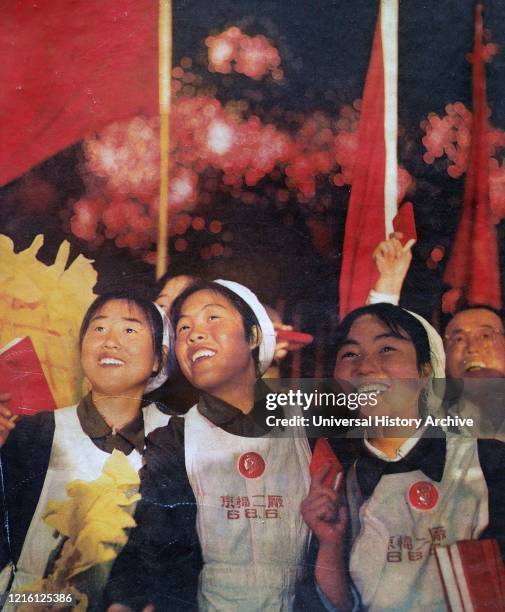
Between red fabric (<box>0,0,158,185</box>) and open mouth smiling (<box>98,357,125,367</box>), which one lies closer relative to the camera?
open mouth smiling (<box>98,357,125,367</box>)

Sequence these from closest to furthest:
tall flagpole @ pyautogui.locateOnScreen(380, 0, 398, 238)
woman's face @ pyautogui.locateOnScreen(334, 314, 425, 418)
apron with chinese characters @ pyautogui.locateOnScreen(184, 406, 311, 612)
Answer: apron with chinese characters @ pyautogui.locateOnScreen(184, 406, 311, 612) → woman's face @ pyautogui.locateOnScreen(334, 314, 425, 418) → tall flagpole @ pyautogui.locateOnScreen(380, 0, 398, 238)

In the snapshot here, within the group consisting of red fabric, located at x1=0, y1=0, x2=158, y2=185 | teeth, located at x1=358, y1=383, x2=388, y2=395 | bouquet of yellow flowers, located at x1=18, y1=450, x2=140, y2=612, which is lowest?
bouquet of yellow flowers, located at x1=18, y1=450, x2=140, y2=612

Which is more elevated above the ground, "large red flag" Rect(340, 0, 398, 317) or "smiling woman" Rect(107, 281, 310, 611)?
"large red flag" Rect(340, 0, 398, 317)

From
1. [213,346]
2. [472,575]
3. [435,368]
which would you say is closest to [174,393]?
[213,346]

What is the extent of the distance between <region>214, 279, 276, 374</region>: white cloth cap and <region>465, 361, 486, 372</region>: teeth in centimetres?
107

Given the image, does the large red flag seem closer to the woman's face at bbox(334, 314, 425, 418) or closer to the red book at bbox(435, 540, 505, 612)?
the woman's face at bbox(334, 314, 425, 418)

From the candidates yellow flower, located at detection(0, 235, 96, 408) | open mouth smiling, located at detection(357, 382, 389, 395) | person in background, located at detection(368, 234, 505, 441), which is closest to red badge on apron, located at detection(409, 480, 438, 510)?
person in background, located at detection(368, 234, 505, 441)

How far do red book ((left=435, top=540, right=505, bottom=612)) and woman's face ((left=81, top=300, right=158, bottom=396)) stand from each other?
6.11 feet

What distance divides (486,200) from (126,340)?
2142mm

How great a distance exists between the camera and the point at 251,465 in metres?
4.68

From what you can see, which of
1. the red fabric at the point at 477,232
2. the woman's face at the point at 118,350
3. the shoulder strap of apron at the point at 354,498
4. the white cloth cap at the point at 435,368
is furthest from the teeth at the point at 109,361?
the red fabric at the point at 477,232

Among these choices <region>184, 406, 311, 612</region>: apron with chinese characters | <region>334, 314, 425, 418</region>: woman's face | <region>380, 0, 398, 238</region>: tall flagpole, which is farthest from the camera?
<region>380, 0, 398, 238</region>: tall flagpole

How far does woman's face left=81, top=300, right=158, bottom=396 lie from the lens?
4750 millimetres

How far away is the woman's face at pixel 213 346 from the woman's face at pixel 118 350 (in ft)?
0.63
